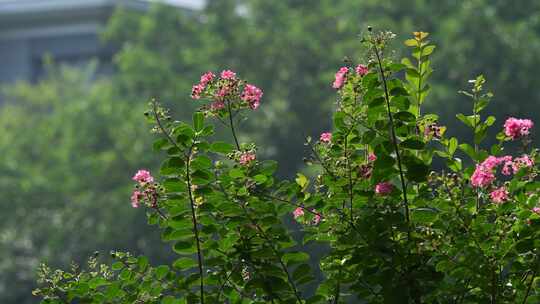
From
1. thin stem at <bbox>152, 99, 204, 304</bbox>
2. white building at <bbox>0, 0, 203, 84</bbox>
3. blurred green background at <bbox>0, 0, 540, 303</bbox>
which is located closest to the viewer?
thin stem at <bbox>152, 99, 204, 304</bbox>

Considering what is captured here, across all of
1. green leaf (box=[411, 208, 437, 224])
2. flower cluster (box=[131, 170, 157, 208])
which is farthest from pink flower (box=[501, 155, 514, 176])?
flower cluster (box=[131, 170, 157, 208])

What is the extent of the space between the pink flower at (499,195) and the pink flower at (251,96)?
0.63m

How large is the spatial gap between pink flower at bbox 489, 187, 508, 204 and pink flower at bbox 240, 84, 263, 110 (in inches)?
24.7

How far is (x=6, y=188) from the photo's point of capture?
66.3ft

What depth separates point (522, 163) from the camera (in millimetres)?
2920

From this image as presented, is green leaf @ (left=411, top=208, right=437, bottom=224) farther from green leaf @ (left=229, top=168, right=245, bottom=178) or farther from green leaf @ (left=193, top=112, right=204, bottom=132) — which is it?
green leaf @ (left=193, top=112, right=204, bottom=132)

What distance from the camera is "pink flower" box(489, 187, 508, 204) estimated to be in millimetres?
2848

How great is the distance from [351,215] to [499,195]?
368mm

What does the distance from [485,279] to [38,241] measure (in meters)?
18.3

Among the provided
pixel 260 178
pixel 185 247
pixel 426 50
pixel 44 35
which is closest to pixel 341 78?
pixel 426 50

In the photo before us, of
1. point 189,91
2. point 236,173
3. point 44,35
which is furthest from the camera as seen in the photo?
point 44,35

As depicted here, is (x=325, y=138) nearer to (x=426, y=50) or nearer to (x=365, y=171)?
(x=365, y=171)

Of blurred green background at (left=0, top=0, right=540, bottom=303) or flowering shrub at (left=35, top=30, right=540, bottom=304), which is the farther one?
blurred green background at (left=0, top=0, right=540, bottom=303)

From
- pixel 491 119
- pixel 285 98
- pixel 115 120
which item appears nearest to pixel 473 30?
pixel 285 98
